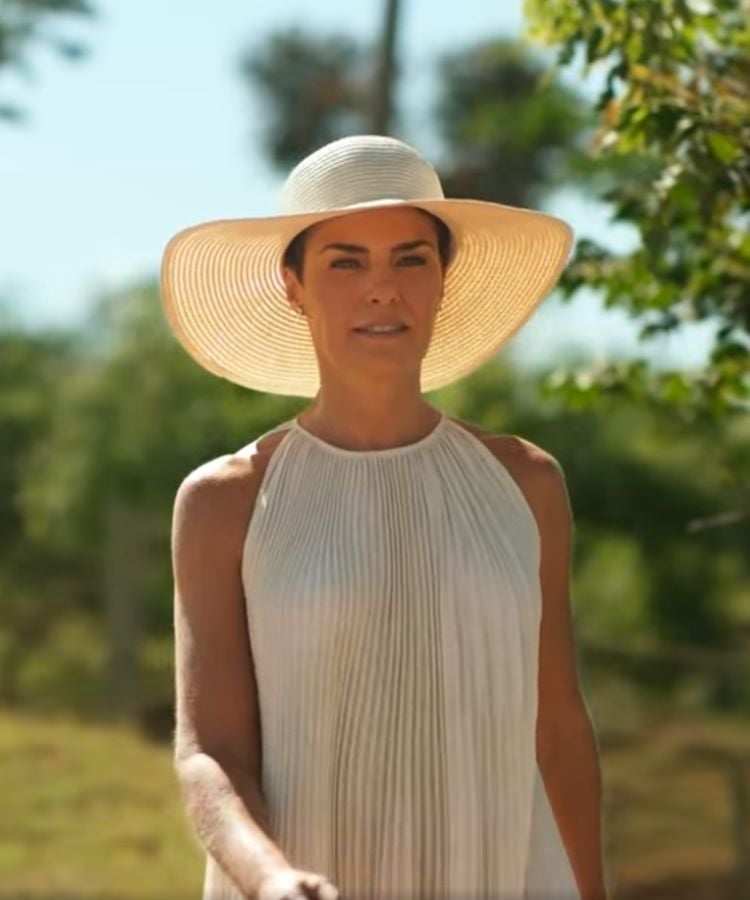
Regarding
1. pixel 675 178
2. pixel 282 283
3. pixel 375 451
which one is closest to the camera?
pixel 375 451

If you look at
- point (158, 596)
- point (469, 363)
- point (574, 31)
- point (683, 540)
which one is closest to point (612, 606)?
point (683, 540)

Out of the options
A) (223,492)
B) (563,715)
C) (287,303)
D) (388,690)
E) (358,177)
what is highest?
(358,177)

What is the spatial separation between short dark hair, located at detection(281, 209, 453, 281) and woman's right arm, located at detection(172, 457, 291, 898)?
0.34 meters

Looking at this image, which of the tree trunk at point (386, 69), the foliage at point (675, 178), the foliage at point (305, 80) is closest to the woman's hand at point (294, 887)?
the foliage at point (675, 178)

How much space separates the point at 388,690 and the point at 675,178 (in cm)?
176

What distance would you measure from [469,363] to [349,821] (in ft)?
2.68

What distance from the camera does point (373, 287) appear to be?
3.08m

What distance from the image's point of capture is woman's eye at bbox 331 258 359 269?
10.2 ft

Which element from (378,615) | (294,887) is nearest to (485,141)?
(378,615)

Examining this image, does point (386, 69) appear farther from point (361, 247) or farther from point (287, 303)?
point (361, 247)

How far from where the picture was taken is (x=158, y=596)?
11.9 metres

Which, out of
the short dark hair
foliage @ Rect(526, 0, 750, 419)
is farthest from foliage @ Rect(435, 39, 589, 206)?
the short dark hair

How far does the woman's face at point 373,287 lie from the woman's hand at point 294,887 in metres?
0.70

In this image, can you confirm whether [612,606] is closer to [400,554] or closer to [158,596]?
[158,596]
